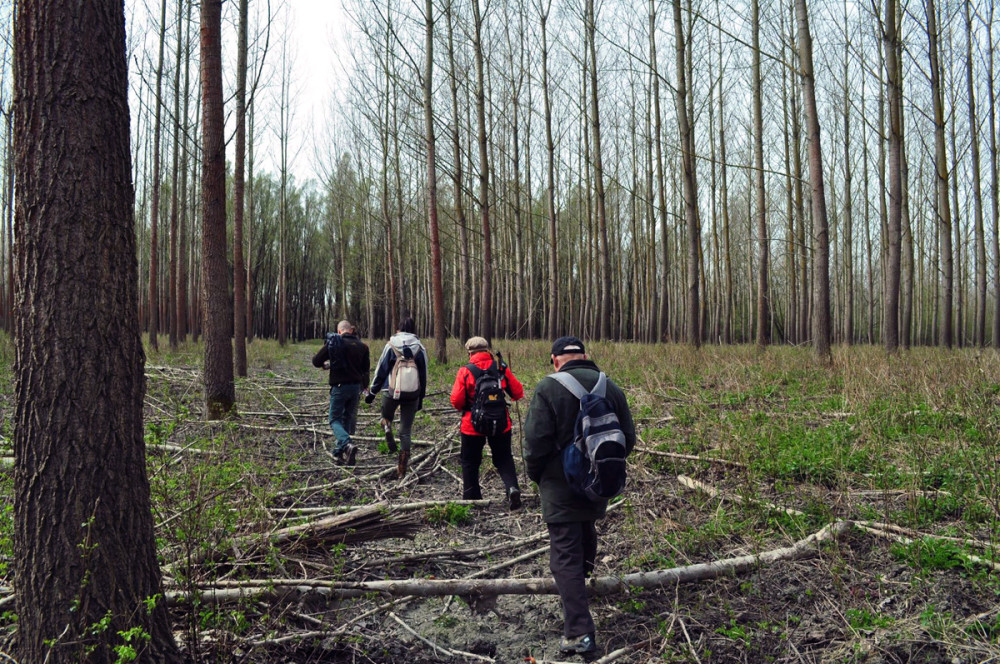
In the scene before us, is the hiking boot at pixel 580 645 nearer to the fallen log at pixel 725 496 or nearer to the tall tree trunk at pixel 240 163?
the fallen log at pixel 725 496

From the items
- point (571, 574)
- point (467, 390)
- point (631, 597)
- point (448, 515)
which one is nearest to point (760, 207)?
point (467, 390)

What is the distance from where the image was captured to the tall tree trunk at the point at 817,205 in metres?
10.1

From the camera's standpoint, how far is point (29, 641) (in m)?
2.62

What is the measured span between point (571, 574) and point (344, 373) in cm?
470

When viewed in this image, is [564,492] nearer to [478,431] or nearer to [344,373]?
[478,431]

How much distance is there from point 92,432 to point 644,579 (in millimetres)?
3188

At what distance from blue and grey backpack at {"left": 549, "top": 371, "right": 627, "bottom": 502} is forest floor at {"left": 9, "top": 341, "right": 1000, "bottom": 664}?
88 cm

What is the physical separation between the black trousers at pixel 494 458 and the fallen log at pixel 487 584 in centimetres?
190

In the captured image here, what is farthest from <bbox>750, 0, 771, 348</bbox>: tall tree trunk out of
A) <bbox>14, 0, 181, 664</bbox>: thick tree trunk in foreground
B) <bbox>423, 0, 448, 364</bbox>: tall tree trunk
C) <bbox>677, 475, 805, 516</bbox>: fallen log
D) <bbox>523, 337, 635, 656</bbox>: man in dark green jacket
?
<bbox>14, 0, 181, 664</bbox>: thick tree trunk in foreground

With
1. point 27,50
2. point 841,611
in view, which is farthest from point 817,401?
point 27,50

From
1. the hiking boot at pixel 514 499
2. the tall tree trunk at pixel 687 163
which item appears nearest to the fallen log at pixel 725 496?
the hiking boot at pixel 514 499

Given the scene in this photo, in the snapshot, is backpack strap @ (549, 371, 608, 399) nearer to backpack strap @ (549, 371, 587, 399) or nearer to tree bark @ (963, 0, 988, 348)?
backpack strap @ (549, 371, 587, 399)

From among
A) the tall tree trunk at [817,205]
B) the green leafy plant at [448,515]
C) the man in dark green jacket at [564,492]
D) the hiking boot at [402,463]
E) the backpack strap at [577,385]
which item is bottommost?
the green leafy plant at [448,515]

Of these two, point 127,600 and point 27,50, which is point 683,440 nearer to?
point 127,600
